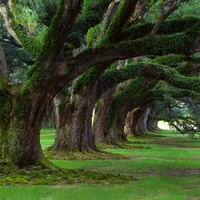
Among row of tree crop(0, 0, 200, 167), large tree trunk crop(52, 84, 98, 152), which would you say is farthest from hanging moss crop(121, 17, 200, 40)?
large tree trunk crop(52, 84, 98, 152)

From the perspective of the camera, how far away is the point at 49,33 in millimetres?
10688

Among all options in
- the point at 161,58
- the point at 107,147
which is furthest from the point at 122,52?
the point at 107,147

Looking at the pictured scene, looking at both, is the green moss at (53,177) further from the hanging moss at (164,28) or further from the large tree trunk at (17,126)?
the hanging moss at (164,28)

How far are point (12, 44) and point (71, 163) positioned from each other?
A: 52.4ft

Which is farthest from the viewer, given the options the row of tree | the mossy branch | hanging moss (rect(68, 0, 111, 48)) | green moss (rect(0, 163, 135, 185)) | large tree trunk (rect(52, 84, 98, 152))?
large tree trunk (rect(52, 84, 98, 152))

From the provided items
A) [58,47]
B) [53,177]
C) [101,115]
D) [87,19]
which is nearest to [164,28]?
[87,19]

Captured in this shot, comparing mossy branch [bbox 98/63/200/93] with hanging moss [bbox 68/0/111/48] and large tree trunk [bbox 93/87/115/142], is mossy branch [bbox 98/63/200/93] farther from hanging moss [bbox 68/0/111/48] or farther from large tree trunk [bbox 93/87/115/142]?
large tree trunk [bbox 93/87/115/142]

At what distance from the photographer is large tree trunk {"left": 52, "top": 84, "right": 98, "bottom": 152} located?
17.6 meters

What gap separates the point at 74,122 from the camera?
1769cm

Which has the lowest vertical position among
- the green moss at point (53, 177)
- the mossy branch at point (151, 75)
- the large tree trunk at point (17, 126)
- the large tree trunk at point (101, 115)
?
the green moss at point (53, 177)

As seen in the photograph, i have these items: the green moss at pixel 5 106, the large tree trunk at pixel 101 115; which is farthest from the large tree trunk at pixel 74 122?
the green moss at pixel 5 106

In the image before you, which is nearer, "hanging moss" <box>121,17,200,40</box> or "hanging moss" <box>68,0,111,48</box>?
"hanging moss" <box>121,17,200,40</box>

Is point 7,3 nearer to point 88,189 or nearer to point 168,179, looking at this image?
point 88,189

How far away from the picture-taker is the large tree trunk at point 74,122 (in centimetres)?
1764
